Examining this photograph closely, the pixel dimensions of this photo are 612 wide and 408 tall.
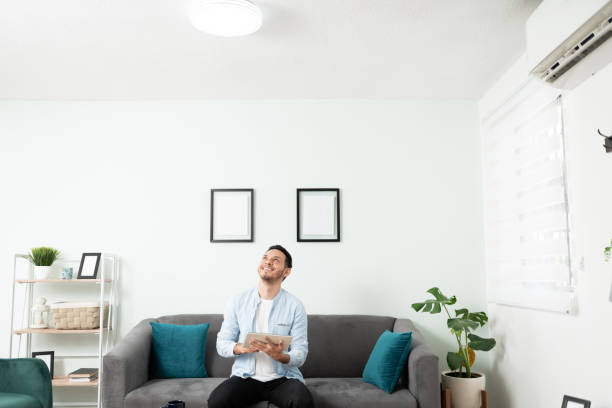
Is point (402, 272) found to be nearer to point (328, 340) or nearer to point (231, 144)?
point (328, 340)

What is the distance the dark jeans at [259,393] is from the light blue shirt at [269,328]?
0.23 feet

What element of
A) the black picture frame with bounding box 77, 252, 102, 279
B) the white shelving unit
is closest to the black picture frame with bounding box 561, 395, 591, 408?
the white shelving unit

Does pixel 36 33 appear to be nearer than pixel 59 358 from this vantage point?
Yes

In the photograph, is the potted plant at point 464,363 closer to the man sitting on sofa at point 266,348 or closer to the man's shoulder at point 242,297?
the man sitting on sofa at point 266,348

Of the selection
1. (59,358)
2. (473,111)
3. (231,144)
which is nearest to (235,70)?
(231,144)

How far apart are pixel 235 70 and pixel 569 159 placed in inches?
89.2

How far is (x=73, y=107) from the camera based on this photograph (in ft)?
13.9

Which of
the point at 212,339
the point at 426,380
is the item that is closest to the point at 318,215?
the point at 212,339

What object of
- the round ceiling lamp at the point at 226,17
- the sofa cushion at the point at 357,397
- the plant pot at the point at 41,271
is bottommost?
the sofa cushion at the point at 357,397

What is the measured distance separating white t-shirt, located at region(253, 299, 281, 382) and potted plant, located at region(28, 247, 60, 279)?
1875mm

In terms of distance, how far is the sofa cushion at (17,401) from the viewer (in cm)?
260

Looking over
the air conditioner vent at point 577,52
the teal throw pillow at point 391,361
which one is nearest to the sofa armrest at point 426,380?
the teal throw pillow at point 391,361

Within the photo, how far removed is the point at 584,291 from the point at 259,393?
186 centimetres

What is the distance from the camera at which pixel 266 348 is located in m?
2.84
